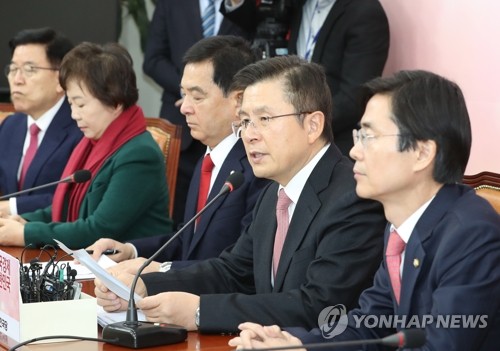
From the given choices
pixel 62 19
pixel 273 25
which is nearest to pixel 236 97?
pixel 273 25

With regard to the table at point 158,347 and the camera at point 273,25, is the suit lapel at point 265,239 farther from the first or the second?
the camera at point 273,25

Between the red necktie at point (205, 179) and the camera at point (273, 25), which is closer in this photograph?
the red necktie at point (205, 179)

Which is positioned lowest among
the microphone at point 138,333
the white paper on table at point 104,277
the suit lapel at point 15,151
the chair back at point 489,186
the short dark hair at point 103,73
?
the suit lapel at point 15,151

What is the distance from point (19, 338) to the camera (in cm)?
224

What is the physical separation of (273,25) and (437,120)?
2.20 metres

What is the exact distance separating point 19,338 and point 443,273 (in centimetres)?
95

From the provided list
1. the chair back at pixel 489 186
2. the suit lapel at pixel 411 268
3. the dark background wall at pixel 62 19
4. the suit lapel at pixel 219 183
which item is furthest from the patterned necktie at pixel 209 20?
the suit lapel at pixel 411 268

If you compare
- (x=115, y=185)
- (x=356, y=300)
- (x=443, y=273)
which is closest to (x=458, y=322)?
(x=443, y=273)

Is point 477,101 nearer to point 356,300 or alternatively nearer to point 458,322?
point 356,300

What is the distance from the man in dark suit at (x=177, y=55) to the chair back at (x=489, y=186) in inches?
86.8

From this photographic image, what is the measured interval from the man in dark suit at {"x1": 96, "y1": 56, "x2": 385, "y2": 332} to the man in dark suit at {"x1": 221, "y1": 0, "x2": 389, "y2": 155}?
4.06 feet

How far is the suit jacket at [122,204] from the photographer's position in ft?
11.6

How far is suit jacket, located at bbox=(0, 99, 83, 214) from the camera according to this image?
4.16 metres

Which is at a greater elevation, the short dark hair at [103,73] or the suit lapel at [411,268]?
the short dark hair at [103,73]
